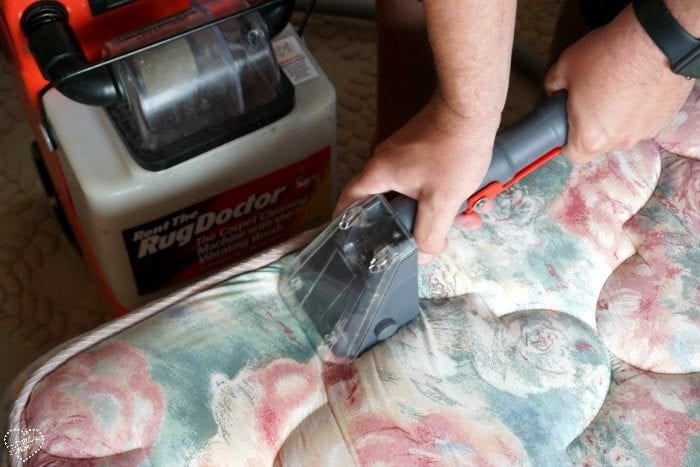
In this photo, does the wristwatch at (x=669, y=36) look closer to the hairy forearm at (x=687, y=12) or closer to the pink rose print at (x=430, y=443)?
the hairy forearm at (x=687, y=12)

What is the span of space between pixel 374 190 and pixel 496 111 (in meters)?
0.13

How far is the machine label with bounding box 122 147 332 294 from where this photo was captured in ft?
2.94

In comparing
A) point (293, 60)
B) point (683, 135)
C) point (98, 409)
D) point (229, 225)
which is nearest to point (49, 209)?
point (229, 225)

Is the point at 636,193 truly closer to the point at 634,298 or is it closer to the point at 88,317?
the point at 634,298

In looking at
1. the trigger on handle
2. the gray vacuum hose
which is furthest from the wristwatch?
the gray vacuum hose

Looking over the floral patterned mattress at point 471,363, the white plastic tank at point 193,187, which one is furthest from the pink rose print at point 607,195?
the white plastic tank at point 193,187

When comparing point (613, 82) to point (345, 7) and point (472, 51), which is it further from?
point (345, 7)

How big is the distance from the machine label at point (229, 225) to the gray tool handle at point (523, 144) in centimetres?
24

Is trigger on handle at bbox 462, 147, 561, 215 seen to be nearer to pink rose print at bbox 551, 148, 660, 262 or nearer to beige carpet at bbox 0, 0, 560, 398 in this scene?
pink rose print at bbox 551, 148, 660, 262

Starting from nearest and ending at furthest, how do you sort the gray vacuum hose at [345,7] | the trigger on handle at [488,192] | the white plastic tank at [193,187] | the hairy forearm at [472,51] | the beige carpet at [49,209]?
1. the hairy forearm at [472,51]
2. the trigger on handle at [488,192]
3. the white plastic tank at [193,187]
4. the beige carpet at [49,209]
5. the gray vacuum hose at [345,7]

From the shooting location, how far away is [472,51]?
2.14 feet

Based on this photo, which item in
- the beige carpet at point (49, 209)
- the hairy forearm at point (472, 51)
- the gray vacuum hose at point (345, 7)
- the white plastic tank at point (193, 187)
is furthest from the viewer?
the gray vacuum hose at point (345, 7)

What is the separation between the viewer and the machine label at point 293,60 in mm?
909

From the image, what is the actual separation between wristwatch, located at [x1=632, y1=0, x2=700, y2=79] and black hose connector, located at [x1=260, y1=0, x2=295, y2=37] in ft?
1.13
